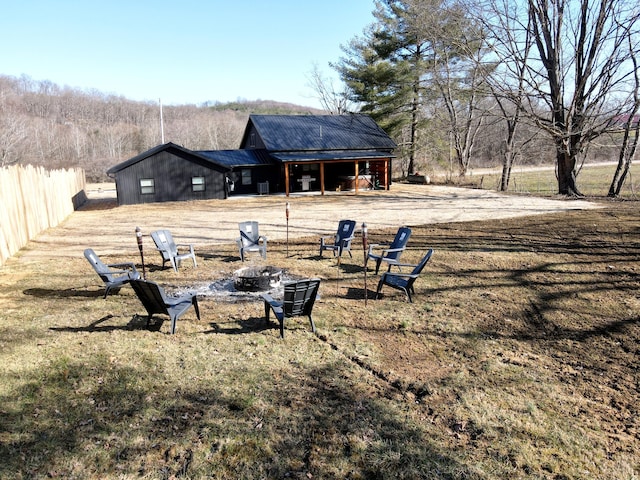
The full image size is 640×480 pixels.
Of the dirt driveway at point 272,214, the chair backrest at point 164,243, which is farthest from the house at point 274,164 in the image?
the chair backrest at point 164,243

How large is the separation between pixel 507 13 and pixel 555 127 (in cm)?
552

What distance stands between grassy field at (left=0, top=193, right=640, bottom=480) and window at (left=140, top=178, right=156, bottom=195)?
1529cm

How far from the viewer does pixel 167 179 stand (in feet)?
77.3

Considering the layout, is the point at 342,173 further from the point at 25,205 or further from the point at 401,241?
the point at 401,241

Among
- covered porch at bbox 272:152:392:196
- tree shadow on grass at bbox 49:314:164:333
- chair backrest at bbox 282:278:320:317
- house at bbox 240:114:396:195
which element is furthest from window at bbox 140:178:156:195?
Result: chair backrest at bbox 282:278:320:317

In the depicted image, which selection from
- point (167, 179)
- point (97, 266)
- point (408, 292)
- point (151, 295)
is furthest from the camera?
point (167, 179)

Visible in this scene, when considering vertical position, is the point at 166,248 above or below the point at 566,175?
below

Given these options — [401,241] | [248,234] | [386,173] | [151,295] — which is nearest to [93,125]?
[386,173]

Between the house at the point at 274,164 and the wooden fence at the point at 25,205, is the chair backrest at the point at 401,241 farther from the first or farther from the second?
the house at the point at 274,164

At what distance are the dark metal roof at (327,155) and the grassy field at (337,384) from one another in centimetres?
1803

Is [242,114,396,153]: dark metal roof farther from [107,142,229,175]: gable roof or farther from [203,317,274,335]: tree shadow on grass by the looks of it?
[203,317,274,335]: tree shadow on grass

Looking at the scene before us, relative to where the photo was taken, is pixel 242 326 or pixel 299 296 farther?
pixel 242 326

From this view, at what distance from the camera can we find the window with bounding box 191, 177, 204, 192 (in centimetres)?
2408

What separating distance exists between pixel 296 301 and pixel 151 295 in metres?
1.93
